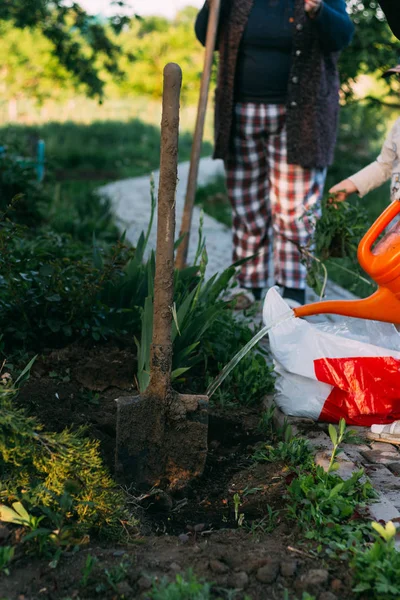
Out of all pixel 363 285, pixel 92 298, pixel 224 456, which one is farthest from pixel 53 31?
pixel 224 456

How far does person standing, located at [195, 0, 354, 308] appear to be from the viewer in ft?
14.1

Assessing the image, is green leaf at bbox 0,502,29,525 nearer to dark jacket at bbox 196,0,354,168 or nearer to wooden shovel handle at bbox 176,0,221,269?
wooden shovel handle at bbox 176,0,221,269

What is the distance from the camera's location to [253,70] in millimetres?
4426

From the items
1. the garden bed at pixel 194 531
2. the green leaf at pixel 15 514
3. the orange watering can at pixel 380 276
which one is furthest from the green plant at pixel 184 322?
the green leaf at pixel 15 514

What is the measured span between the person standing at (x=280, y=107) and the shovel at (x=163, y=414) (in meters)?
1.48

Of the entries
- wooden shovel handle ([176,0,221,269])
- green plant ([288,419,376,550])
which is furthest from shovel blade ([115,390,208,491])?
wooden shovel handle ([176,0,221,269])

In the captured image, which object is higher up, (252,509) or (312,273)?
(312,273)

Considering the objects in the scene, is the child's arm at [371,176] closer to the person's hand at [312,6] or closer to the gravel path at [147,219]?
the person's hand at [312,6]

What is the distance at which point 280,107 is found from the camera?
14.6 ft

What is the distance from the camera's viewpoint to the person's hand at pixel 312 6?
4.07 metres

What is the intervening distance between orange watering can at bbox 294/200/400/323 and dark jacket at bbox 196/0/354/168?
132cm

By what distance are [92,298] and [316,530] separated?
5.20 ft

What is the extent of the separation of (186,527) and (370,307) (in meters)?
1.15

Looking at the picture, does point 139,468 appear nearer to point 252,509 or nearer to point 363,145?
point 252,509
